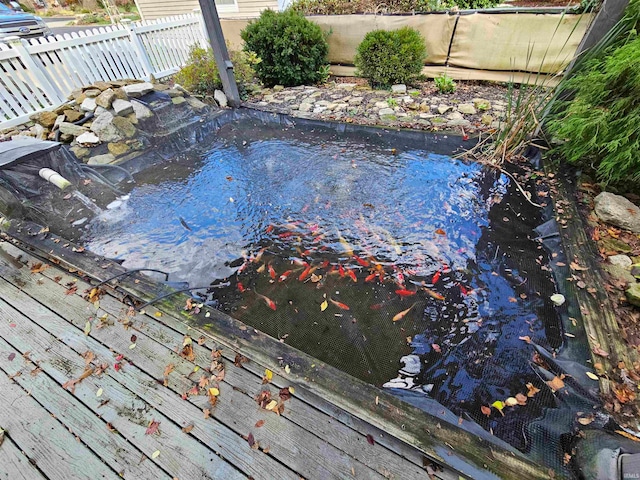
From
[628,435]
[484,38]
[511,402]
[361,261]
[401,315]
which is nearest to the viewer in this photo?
[628,435]

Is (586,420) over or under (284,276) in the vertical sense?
over

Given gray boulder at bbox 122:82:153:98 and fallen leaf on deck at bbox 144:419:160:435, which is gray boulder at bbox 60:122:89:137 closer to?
gray boulder at bbox 122:82:153:98

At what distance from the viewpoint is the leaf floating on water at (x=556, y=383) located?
1479 millimetres

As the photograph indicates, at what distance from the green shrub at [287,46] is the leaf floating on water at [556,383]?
6.04 metres

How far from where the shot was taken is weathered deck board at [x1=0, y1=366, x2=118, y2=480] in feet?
4.19

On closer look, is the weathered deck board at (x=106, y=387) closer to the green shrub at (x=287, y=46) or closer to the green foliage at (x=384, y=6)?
the green shrub at (x=287, y=46)

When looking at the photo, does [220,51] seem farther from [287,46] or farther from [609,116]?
[609,116]

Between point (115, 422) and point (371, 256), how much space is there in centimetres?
194

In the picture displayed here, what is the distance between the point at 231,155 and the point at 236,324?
2970 millimetres

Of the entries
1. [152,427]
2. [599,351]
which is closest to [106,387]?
[152,427]

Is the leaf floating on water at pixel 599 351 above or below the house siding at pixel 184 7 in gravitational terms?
below

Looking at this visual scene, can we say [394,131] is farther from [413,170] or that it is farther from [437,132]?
[413,170]

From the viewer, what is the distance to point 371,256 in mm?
2391

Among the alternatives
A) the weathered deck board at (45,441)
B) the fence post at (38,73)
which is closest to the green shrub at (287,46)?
the fence post at (38,73)
